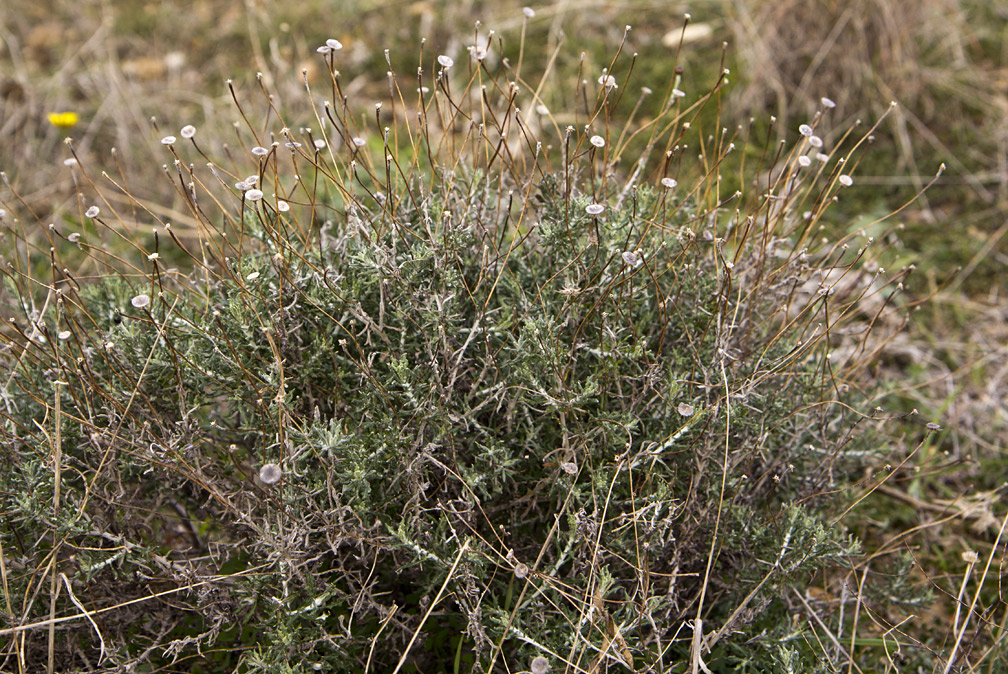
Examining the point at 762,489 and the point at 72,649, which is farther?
the point at 762,489

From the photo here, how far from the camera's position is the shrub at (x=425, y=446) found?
65.6 inches

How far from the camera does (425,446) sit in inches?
67.5

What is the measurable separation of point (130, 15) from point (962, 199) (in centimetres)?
494

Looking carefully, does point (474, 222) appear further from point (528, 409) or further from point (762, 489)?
point (762, 489)

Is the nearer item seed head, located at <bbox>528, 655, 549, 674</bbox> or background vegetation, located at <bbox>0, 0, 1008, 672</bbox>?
seed head, located at <bbox>528, 655, 549, 674</bbox>

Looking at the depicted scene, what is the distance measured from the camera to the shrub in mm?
1666

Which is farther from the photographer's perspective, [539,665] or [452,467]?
[452,467]

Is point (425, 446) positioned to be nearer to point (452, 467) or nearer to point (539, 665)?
point (452, 467)

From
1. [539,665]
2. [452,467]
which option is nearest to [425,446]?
[452,467]

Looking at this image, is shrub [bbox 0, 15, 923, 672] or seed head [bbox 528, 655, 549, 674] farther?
shrub [bbox 0, 15, 923, 672]

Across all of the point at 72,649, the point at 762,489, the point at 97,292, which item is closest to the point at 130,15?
the point at 97,292

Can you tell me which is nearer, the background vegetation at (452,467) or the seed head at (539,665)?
the seed head at (539,665)

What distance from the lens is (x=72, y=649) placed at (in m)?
1.73

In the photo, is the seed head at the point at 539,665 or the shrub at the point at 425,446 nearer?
the seed head at the point at 539,665
